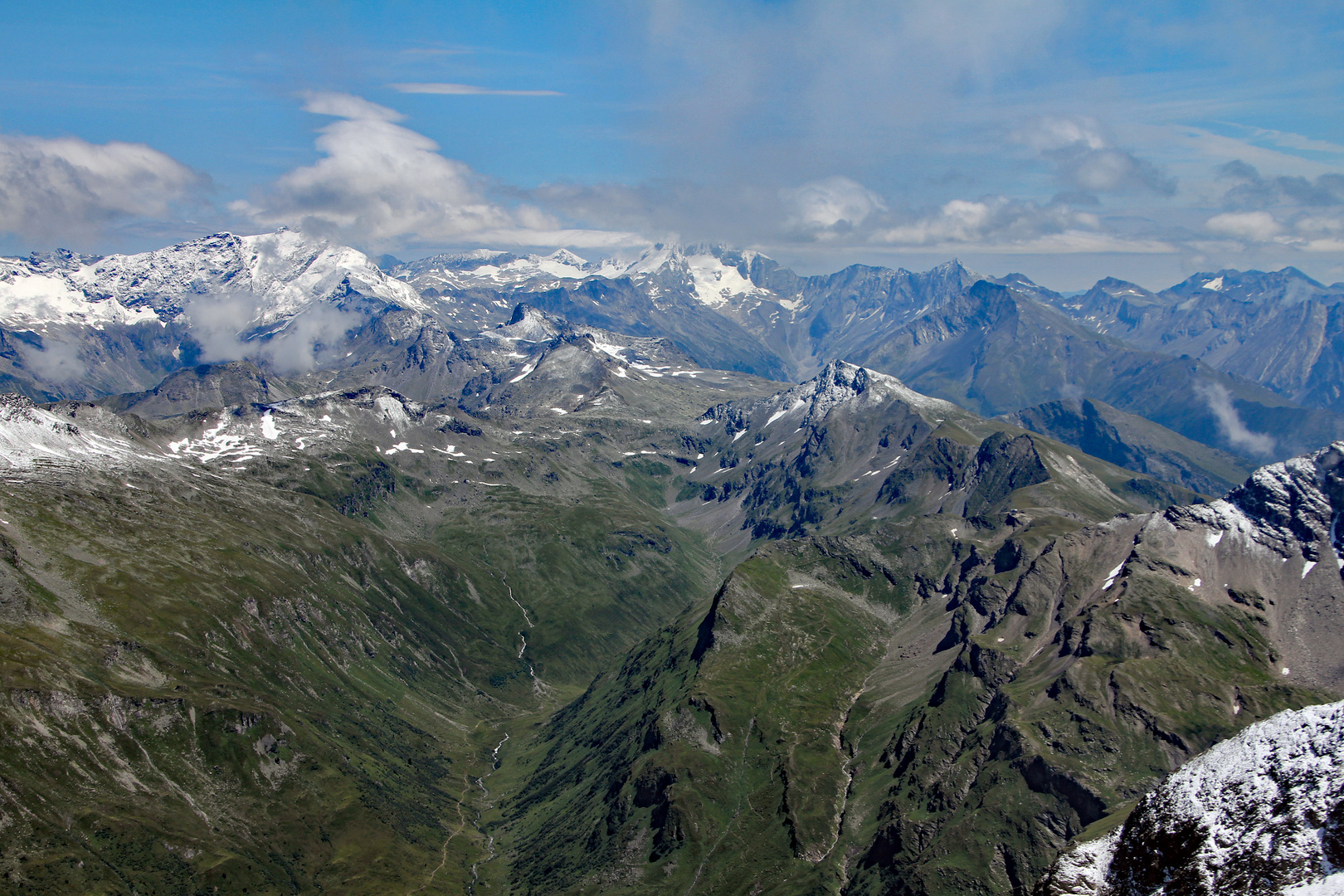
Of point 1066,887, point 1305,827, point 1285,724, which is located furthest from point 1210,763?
point 1066,887

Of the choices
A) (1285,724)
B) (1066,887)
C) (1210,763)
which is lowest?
(1066,887)

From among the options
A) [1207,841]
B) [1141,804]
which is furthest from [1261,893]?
[1141,804]

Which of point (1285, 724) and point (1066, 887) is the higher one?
point (1285, 724)

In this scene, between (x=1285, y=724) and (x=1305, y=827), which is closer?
(x=1305, y=827)

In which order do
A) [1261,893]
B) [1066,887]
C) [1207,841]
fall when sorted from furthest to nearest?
[1066,887]
[1207,841]
[1261,893]

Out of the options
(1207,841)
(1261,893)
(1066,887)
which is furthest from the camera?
(1066,887)

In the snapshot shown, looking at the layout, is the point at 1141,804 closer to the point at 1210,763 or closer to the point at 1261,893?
the point at 1210,763

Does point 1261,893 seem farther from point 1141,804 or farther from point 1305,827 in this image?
point 1141,804
